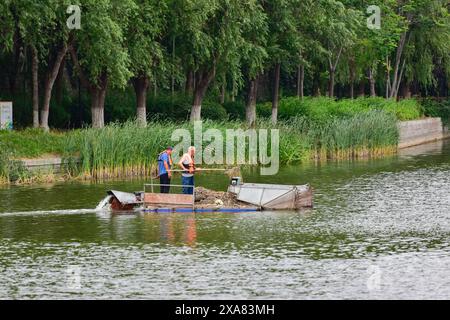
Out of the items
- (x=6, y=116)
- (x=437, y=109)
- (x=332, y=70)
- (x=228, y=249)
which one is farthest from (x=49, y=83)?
(x=437, y=109)

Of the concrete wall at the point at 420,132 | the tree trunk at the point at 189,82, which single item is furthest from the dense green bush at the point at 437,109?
the tree trunk at the point at 189,82

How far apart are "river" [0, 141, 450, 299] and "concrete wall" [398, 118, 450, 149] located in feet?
82.3

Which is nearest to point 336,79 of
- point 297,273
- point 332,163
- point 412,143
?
point 412,143

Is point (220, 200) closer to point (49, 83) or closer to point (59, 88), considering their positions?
point (49, 83)

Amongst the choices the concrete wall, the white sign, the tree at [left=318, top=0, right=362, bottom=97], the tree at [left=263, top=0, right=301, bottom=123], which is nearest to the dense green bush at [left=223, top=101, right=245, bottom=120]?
the tree at [left=263, top=0, right=301, bottom=123]

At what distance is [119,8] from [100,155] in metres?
5.80

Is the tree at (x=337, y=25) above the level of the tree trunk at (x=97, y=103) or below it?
above

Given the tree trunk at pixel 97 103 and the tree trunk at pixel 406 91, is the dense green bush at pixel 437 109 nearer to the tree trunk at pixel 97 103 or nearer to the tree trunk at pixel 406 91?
the tree trunk at pixel 406 91

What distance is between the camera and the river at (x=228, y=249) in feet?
68.3

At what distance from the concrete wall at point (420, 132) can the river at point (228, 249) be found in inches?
988

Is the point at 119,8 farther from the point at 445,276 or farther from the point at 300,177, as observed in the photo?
the point at 445,276

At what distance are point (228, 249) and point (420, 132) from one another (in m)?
43.9

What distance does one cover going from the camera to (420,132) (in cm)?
6731
